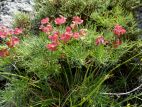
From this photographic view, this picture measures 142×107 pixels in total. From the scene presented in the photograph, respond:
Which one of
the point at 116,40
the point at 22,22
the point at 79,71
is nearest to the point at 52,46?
the point at 79,71

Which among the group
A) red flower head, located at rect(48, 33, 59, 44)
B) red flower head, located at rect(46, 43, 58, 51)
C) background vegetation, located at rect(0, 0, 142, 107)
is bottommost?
background vegetation, located at rect(0, 0, 142, 107)

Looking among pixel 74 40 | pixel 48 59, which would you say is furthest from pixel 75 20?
pixel 48 59

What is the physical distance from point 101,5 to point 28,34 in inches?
32.1

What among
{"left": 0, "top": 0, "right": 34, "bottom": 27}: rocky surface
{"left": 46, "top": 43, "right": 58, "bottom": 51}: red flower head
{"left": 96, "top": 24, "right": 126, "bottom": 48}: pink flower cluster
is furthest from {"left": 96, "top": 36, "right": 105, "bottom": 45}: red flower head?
{"left": 0, "top": 0, "right": 34, "bottom": 27}: rocky surface

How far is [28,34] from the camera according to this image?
388 cm

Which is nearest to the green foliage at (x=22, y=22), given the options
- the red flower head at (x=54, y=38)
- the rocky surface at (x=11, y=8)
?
the rocky surface at (x=11, y=8)

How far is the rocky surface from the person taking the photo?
434 cm

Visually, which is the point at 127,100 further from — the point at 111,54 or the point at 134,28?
the point at 134,28

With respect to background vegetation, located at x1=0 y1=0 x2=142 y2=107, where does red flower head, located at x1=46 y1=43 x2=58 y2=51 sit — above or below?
above

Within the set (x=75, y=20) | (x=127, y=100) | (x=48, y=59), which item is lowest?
(x=127, y=100)

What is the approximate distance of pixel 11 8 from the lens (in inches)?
176

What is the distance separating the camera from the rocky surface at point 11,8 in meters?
4.34

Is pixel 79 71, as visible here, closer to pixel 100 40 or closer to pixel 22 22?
pixel 100 40

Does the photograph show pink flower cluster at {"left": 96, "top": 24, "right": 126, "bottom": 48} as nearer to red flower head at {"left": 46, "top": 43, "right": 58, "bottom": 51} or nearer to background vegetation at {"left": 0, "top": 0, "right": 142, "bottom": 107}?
background vegetation at {"left": 0, "top": 0, "right": 142, "bottom": 107}
